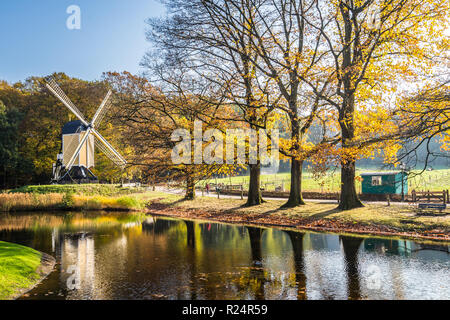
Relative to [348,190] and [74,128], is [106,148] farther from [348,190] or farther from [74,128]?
[348,190]

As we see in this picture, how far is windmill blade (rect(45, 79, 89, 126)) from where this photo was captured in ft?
144

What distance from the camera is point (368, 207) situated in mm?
20859

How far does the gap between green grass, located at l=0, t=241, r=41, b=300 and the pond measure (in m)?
0.46

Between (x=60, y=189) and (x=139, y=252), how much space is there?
25918mm

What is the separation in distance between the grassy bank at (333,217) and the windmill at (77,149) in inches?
801

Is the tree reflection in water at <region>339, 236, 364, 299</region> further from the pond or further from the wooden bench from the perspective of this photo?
the wooden bench

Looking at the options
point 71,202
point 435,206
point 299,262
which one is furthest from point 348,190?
point 71,202

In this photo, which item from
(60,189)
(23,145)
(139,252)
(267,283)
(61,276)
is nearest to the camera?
(267,283)

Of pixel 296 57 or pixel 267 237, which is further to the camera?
pixel 296 57

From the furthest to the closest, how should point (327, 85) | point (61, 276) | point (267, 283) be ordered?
point (327, 85) → point (61, 276) → point (267, 283)

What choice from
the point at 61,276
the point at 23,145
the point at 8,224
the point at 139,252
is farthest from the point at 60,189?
the point at 61,276

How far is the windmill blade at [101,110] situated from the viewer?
46.4 metres
